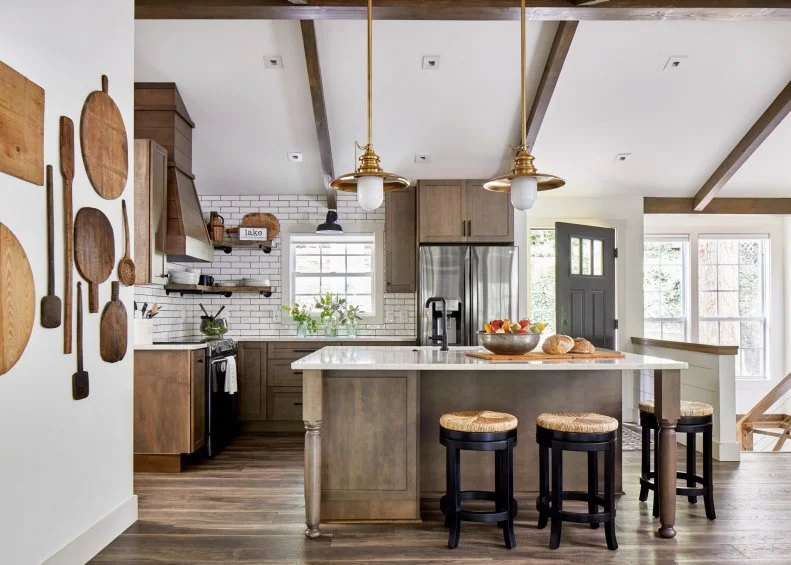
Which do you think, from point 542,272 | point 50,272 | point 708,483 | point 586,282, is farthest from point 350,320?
point 50,272

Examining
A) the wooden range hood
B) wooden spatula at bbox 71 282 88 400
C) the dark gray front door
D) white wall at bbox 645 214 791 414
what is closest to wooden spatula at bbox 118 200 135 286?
wooden spatula at bbox 71 282 88 400

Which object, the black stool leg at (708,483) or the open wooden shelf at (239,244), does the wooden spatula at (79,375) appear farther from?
the open wooden shelf at (239,244)

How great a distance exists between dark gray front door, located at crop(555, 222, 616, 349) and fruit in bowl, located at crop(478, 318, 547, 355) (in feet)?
9.18

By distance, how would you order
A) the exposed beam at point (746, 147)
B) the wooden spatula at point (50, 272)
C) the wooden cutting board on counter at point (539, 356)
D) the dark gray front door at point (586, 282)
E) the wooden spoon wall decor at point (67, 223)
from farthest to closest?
the dark gray front door at point (586, 282), the exposed beam at point (746, 147), the wooden cutting board on counter at point (539, 356), the wooden spoon wall decor at point (67, 223), the wooden spatula at point (50, 272)

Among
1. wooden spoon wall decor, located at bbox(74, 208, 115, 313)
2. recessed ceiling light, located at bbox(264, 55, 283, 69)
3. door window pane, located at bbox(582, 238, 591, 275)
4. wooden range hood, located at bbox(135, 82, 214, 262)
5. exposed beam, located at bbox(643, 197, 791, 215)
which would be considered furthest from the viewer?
exposed beam, located at bbox(643, 197, 791, 215)

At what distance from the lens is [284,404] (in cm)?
589

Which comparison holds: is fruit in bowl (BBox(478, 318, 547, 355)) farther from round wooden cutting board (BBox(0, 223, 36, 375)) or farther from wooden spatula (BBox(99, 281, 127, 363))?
round wooden cutting board (BBox(0, 223, 36, 375))

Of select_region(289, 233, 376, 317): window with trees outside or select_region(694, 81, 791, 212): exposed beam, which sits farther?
select_region(289, 233, 376, 317): window with trees outside

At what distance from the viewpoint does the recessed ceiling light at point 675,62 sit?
4.72 m

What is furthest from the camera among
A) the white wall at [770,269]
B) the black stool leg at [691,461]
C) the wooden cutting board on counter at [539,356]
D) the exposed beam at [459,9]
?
the white wall at [770,269]

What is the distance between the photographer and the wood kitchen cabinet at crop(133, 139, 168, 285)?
14.5ft

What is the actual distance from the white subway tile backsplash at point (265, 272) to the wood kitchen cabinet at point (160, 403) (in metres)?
1.93

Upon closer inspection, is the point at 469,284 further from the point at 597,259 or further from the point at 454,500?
the point at 454,500

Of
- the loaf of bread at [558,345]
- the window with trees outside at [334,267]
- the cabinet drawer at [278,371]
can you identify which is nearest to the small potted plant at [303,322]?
the window with trees outside at [334,267]
